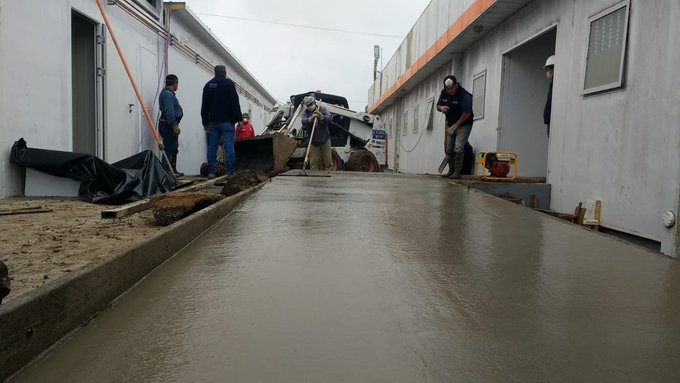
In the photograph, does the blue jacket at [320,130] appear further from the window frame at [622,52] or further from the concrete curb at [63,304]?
the concrete curb at [63,304]

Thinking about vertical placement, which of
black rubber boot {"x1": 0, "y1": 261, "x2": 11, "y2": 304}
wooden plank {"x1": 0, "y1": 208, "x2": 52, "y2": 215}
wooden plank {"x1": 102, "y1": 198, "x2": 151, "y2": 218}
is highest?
black rubber boot {"x1": 0, "y1": 261, "x2": 11, "y2": 304}

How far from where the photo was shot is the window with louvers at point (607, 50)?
14.4 ft

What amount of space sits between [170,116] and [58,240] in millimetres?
5600

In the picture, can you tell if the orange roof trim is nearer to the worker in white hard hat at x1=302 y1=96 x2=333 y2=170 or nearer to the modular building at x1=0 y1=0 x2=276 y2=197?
the worker in white hard hat at x1=302 y1=96 x2=333 y2=170

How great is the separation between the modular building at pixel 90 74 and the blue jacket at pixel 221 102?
1.31 meters

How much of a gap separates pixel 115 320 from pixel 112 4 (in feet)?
21.8

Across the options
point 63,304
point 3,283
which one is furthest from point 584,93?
point 3,283

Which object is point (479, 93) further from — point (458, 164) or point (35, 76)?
point (35, 76)

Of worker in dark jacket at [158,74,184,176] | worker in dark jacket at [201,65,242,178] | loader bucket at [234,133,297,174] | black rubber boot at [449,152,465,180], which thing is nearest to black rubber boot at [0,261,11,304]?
worker in dark jacket at [201,65,242,178]

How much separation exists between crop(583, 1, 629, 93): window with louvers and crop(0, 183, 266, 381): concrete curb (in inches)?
175

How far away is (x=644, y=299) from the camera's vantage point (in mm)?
1669

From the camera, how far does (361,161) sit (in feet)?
39.7

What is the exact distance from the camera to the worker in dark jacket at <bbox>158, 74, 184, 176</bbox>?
7.82 metres

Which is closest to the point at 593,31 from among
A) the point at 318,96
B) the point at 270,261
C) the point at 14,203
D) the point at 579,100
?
the point at 579,100
